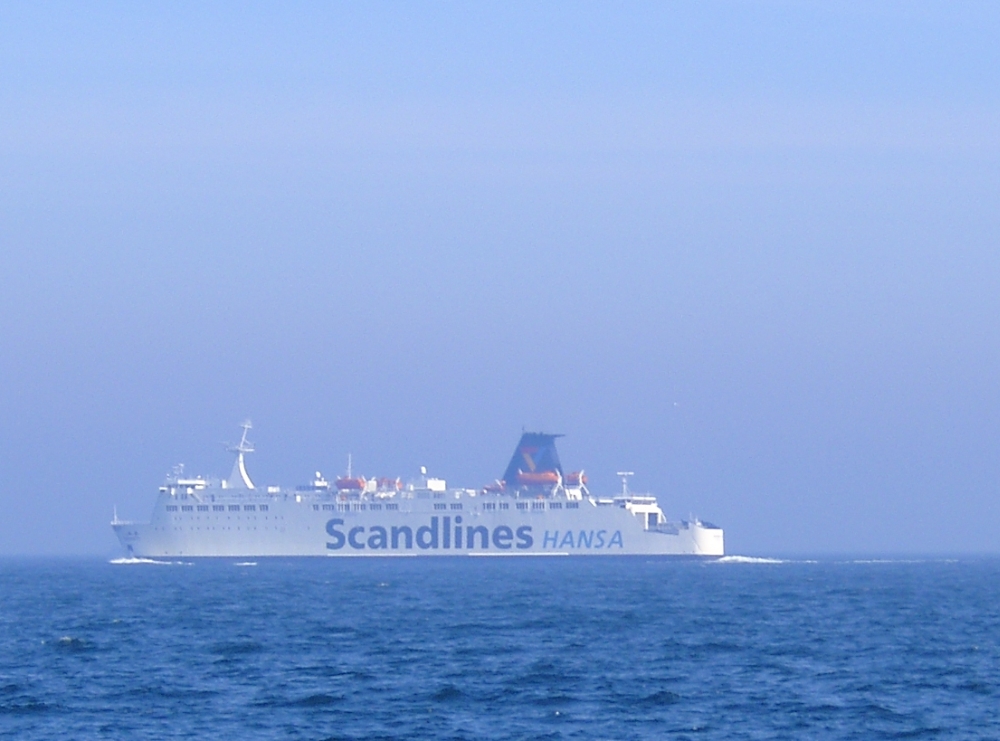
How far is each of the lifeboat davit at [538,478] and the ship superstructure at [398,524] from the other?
169 centimetres

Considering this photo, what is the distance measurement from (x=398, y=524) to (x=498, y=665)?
67949 mm

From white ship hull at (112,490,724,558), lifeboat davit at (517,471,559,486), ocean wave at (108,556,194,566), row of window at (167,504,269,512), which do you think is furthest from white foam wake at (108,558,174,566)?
lifeboat davit at (517,471,559,486)

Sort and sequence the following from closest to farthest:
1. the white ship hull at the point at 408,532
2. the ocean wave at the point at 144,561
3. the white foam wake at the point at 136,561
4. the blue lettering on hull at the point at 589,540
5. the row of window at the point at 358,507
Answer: the blue lettering on hull at the point at 589,540, the white ship hull at the point at 408,532, the row of window at the point at 358,507, the ocean wave at the point at 144,561, the white foam wake at the point at 136,561

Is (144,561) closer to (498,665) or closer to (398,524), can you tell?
(398,524)

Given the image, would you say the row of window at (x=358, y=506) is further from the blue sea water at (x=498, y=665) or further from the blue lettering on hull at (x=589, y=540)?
the blue sea water at (x=498, y=665)

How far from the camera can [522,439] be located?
363 ft

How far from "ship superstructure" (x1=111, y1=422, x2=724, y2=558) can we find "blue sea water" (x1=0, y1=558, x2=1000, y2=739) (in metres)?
33.9

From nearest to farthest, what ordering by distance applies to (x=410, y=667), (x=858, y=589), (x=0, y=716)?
(x=0, y=716) → (x=410, y=667) → (x=858, y=589)

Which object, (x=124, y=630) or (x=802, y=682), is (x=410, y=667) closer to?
(x=802, y=682)

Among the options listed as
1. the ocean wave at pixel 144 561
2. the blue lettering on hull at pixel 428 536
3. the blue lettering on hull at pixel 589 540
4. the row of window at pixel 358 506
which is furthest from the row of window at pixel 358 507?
the blue lettering on hull at pixel 589 540

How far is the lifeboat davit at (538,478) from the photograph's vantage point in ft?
345

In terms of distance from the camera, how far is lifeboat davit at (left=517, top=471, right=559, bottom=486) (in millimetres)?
105188

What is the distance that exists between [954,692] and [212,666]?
50.0 ft

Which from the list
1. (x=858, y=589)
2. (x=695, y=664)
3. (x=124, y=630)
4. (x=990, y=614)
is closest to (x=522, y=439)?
(x=858, y=589)
